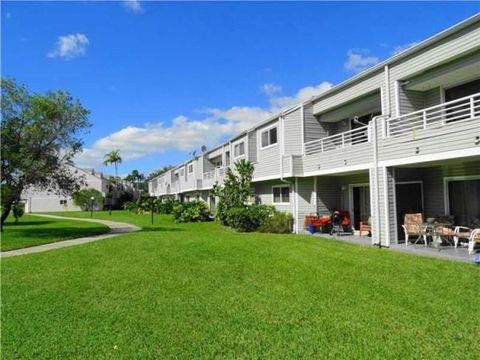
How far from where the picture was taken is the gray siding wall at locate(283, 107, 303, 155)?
20.1 m

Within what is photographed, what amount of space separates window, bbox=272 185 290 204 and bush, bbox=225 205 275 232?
1180 mm

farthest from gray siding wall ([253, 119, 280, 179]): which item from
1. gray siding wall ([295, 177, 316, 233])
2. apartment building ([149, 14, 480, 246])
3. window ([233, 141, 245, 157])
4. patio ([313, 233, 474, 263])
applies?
patio ([313, 233, 474, 263])

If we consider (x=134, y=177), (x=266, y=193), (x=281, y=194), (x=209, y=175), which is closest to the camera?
(x=281, y=194)

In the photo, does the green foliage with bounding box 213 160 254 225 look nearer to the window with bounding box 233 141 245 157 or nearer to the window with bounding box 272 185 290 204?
the window with bounding box 272 185 290 204

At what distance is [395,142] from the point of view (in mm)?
13305

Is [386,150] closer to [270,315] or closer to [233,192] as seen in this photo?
[270,315]

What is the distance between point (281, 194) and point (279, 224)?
116 inches

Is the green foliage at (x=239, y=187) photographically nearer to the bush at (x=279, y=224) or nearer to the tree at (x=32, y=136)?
the bush at (x=279, y=224)

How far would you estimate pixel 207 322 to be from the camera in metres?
6.08

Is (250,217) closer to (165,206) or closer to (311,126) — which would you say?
(311,126)

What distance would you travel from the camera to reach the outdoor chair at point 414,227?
13180 mm

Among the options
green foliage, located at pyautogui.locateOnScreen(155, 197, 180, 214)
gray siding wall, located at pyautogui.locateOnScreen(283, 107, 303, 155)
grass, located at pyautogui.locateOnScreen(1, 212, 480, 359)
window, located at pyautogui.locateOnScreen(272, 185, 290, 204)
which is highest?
gray siding wall, located at pyautogui.locateOnScreen(283, 107, 303, 155)

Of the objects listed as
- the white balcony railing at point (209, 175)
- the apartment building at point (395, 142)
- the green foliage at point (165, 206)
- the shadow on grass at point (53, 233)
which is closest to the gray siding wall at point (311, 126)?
the apartment building at point (395, 142)

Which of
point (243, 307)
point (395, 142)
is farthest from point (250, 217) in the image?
point (243, 307)
